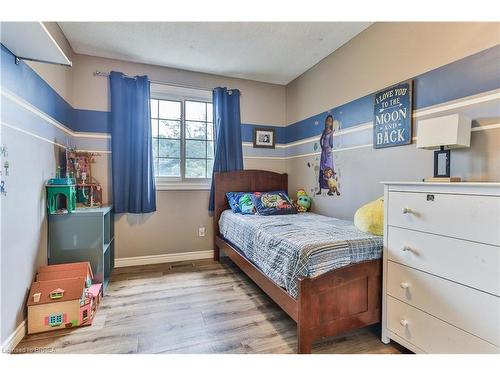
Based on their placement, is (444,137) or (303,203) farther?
(303,203)

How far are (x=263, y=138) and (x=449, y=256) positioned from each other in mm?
2681

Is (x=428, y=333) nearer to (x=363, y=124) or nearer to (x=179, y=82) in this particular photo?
(x=363, y=124)

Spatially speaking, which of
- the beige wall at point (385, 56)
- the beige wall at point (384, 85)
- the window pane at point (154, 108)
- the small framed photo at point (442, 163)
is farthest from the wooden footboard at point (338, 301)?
the window pane at point (154, 108)

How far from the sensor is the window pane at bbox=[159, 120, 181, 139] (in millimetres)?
3180

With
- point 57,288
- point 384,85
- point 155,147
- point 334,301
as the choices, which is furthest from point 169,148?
point 334,301

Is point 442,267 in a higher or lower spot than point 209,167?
lower

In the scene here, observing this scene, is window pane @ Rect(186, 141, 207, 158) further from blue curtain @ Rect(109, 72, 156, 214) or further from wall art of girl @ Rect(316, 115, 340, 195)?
wall art of girl @ Rect(316, 115, 340, 195)

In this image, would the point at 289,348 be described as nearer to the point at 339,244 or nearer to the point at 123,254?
the point at 339,244

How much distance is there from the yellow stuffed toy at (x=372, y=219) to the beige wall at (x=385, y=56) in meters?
1.04

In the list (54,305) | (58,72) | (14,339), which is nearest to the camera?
(14,339)

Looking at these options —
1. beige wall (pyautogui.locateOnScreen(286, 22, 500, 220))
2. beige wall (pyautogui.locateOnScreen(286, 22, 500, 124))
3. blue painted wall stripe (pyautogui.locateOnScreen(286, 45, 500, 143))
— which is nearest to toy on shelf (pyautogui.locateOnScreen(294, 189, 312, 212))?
beige wall (pyautogui.locateOnScreen(286, 22, 500, 220))

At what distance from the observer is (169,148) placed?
321 cm

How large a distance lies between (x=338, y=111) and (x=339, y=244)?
5.32ft
